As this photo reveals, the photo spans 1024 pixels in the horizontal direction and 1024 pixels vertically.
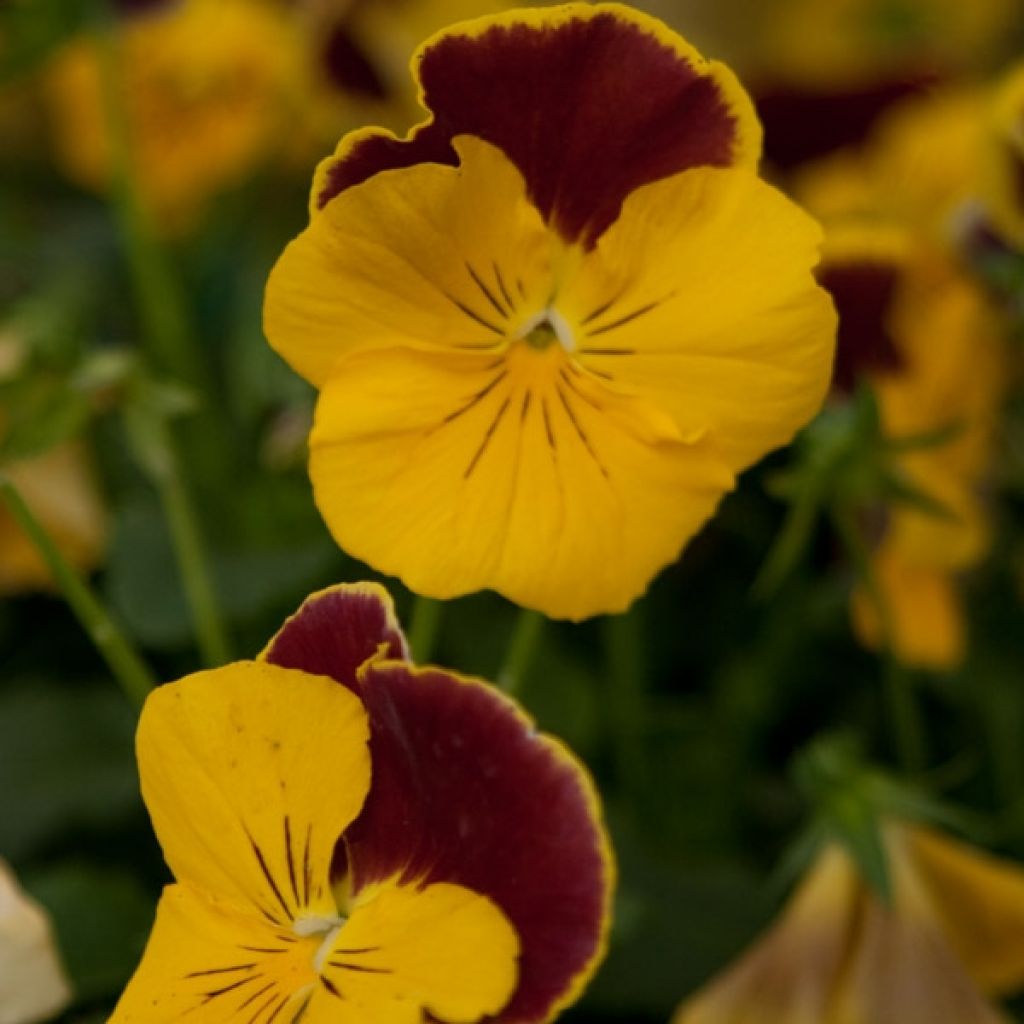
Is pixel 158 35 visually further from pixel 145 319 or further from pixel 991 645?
pixel 991 645

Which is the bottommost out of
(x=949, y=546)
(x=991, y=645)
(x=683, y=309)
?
(x=991, y=645)

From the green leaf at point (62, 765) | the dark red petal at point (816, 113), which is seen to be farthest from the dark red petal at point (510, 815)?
the dark red petal at point (816, 113)

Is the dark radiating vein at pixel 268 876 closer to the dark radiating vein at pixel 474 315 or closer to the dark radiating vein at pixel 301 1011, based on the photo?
the dark radiating vein at pixel 301 1011

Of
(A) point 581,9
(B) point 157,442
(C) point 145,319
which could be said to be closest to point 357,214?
(A) point 581,9

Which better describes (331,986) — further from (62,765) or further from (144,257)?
(144,257)

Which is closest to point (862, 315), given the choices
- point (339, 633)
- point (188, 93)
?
point (339, 633)

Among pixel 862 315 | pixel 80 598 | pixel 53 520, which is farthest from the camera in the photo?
pixel 53 520
